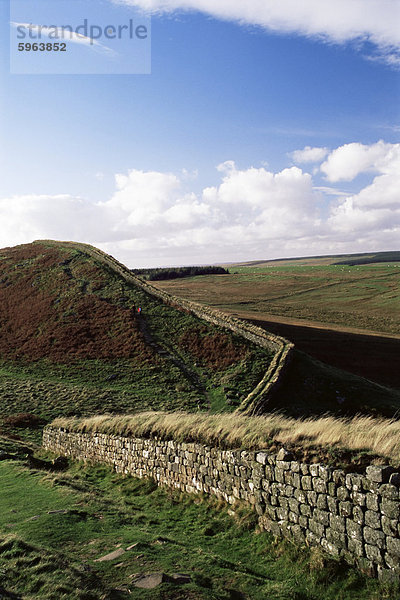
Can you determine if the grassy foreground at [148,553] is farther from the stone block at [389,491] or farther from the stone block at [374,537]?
the stone block at [389,491]

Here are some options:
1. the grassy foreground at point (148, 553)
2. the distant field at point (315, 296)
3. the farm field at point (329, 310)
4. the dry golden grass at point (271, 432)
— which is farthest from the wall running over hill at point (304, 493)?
the distant field at point (315, 296)

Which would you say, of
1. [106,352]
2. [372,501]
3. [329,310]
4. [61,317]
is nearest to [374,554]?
[372,501]

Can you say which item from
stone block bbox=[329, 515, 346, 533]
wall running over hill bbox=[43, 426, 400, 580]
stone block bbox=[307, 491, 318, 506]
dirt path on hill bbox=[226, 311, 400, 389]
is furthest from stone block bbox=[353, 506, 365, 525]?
dirt path on hill bbox=[226, 311, 400, 389]

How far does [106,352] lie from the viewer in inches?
1393

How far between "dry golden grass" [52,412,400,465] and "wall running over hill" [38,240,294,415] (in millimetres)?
9283

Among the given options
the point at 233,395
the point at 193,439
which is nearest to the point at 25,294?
the point at 233,395

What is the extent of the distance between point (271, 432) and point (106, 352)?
86.5 feet

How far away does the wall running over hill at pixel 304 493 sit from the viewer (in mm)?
6828

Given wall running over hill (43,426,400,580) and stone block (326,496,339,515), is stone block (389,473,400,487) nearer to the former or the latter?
wall running over hill (43,426,400,580)

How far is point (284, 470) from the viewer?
28.8ft

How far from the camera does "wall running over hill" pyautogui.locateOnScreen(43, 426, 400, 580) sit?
6.83 metres

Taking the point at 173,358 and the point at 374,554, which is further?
the point at 173,358

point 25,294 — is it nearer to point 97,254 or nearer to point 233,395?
point 97,254

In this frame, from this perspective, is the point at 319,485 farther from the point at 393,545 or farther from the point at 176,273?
the point at 176,273
